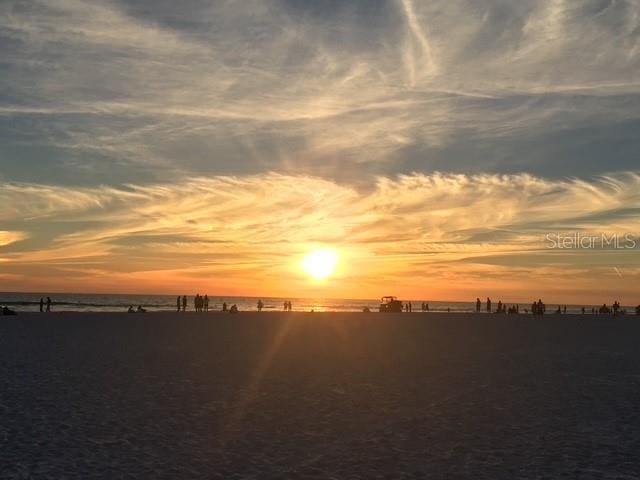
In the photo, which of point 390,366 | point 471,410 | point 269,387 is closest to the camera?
point 471,410

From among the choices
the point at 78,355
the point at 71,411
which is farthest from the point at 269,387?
the point at 78,355

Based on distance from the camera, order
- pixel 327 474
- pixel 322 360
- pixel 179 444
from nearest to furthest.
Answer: pixel 327 474, pixel 179 444, pixel 322 360

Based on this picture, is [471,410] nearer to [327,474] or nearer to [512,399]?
[512,399]

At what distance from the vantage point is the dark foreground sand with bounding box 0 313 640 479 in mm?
9711

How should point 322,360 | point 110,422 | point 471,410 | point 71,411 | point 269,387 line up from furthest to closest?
1. point 322,360
2. point 269,387
3. point 471,410
4. point 71,411
5. point 110,422

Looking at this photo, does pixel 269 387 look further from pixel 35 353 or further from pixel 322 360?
pixel 35 353

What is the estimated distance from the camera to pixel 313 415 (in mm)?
13523

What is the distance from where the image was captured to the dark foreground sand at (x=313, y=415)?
382 inches

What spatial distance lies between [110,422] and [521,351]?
72.8ft

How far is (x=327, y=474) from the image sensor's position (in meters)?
9.24

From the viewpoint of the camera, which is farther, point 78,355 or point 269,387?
point 78,355

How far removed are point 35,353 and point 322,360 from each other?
35.3 ft

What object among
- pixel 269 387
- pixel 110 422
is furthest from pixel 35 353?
pixel 110 422

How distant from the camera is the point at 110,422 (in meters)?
12.5
